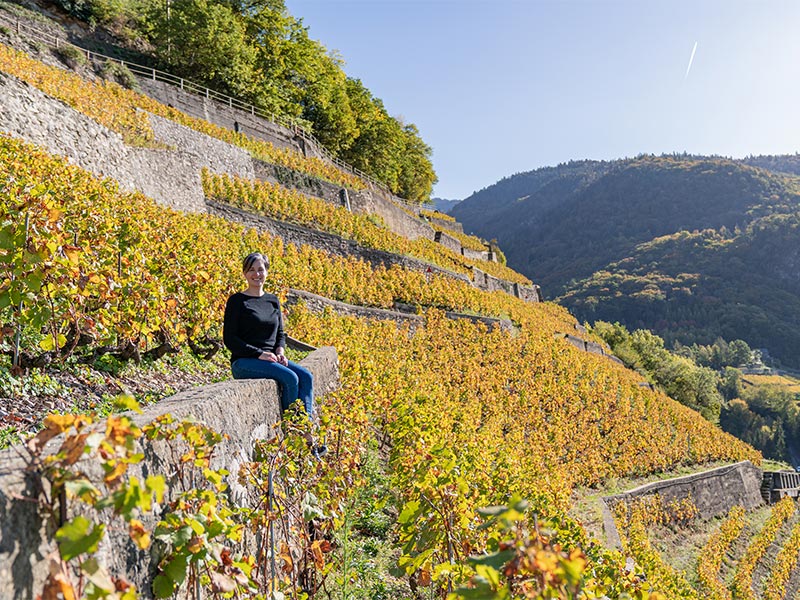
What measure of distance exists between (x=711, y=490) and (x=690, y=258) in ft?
471

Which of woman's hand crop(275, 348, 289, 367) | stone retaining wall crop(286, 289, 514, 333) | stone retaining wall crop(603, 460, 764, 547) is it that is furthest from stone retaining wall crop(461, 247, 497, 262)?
woman's hand crop(275, 348, 289, 367)

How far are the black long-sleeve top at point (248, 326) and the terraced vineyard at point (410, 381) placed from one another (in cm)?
79

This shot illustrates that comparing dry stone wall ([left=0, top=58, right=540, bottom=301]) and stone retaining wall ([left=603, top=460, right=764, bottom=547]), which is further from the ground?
dry stone wall ([left=0, top=58, right=540, bottom=301])

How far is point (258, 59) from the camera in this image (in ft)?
105

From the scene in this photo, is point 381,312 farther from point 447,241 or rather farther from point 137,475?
point 447,241

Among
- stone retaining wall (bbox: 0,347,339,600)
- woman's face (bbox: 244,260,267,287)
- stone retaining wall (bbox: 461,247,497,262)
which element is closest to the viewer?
stone retaining wall (bbox: 0,347,339,600)

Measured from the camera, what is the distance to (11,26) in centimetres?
2056

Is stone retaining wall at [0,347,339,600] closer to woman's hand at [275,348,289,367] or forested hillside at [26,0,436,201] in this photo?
woman's hand at [275,348,289,367]

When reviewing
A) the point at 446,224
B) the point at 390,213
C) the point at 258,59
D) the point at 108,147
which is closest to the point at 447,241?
the point at 390,213

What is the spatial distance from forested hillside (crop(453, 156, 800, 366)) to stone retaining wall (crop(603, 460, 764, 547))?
9712 cm

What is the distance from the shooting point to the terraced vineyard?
3.15 m

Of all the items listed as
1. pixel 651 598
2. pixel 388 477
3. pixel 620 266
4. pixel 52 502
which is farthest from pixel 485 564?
pixel 620 266

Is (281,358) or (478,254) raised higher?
(478,254)

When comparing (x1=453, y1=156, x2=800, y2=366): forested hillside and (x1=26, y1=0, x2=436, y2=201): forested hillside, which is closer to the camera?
(x1=26, y1=0, x2=436, y2=201): forested hillside
